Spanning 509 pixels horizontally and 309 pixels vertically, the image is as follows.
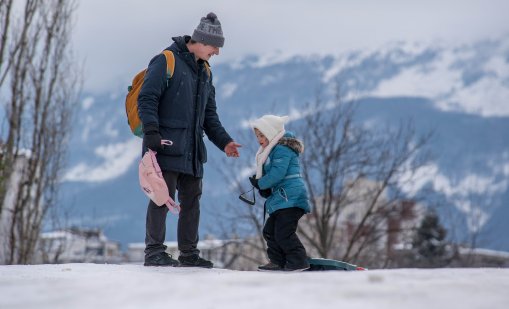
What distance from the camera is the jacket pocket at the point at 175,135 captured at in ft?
20.7

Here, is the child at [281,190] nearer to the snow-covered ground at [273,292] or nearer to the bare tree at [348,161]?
the snow-covered ground at [273,292]

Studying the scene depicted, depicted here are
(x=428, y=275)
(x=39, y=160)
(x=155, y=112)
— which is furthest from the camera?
(x=39, y=160)

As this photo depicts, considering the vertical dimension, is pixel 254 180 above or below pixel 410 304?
above

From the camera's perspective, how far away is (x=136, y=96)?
21.2ft

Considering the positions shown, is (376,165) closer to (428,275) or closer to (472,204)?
(428,275)

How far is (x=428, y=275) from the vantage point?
4.44 metres

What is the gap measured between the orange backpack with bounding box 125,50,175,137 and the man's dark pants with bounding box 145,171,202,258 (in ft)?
1.45

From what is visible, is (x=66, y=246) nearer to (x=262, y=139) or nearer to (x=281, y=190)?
(x=262, y=139)

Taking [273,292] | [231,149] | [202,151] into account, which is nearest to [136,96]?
[202,151]

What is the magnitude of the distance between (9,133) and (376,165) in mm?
8793

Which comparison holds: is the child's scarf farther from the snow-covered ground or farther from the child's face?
the snow-covered ground

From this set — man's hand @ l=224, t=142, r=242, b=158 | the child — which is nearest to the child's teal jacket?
the child

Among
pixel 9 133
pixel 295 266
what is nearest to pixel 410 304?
pixel 295 266

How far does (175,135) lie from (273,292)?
113 inches
